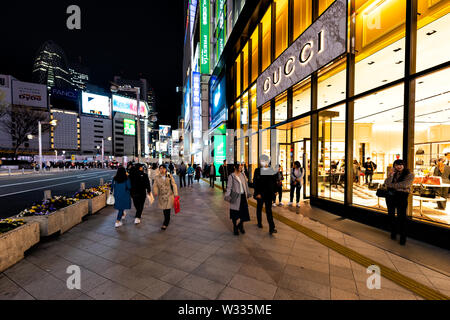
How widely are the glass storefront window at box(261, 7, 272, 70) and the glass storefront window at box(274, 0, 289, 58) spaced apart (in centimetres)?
63

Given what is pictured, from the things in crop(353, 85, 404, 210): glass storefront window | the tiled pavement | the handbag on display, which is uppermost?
crop(353, 85, 404, 210): glass storefront window

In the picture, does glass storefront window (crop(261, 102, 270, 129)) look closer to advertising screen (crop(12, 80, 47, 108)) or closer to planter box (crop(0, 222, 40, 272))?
planter box (crop(0, 222, 40, 272))

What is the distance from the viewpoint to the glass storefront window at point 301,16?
7.93 m

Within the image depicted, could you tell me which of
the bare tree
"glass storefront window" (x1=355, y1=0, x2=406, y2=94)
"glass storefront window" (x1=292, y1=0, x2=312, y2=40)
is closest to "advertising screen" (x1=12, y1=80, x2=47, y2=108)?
the bare tree

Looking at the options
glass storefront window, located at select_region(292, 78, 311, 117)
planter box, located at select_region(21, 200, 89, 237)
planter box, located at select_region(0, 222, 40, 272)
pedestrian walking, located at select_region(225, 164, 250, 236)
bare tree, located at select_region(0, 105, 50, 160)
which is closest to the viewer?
planter box, located at select_region(0, 222, 40, 272)

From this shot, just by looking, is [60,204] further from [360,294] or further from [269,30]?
[269,30]

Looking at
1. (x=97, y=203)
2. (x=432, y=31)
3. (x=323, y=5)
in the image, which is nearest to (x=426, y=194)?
(x=432, y=31)

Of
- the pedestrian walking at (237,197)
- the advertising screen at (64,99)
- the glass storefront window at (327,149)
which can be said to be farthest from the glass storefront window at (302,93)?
the advertising screen at (64,99)

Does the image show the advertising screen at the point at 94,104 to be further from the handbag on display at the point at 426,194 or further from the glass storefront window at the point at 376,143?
the handbag on display at the point at 426,194

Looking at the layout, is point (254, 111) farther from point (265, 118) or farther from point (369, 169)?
point (369, 169)

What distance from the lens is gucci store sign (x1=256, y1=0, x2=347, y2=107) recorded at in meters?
5.97

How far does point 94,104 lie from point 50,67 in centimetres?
21051

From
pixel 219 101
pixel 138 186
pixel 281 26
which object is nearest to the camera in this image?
pixel 138 186

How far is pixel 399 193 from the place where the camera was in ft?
14.3
